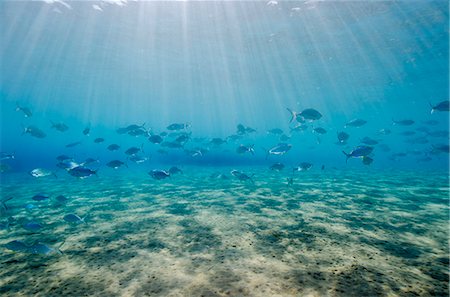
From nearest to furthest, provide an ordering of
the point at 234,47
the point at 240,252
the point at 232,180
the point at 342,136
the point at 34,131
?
the point at 240,252 → the point at 342,136 → the point at 34,131 → the point at 232,180 → the point at 234,47

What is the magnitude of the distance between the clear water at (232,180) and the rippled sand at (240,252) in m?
0.03

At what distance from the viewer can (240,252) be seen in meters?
4.75

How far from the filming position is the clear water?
4.00 m

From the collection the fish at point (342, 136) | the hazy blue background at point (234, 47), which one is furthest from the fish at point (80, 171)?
the hazy blue background at point (234, 47)

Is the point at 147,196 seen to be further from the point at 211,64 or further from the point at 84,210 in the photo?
the point at 211,64

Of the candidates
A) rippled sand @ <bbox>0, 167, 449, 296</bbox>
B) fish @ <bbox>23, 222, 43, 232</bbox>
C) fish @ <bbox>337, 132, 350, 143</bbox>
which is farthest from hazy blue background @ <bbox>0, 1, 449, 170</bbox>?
fish @ <bbox>23, 222, 43, 232</bbox>

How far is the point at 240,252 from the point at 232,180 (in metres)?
11.6

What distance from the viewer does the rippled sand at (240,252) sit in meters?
3.57

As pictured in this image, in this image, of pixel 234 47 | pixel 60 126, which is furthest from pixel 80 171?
pixel 234 47

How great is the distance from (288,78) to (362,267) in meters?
40.7

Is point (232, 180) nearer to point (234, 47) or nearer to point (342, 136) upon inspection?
point (342, 136)

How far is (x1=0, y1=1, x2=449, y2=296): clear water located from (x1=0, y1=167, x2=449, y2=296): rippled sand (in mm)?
32

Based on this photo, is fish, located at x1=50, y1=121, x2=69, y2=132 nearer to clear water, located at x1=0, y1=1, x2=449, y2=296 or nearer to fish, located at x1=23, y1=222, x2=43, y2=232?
clear water, located at x1=0, y1=1, x2=449, y2=296

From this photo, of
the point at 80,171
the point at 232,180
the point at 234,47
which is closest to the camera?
the point at 80,171
